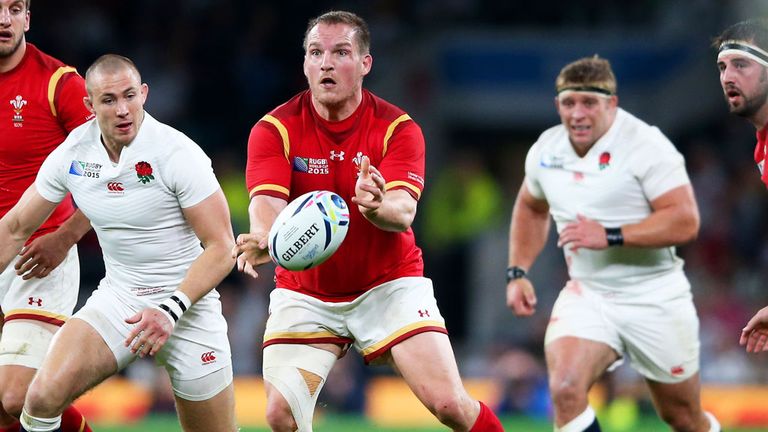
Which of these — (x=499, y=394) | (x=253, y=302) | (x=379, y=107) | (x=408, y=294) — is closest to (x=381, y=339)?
(x=408, y=294)

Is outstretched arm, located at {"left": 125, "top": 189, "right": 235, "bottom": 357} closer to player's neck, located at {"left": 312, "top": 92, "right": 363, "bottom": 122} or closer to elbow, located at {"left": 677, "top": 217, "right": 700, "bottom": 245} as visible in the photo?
player's neck, located at {"left": 312, "top": 92, "right": 363, "bottom": 122}

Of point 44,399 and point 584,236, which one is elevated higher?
point 584,236

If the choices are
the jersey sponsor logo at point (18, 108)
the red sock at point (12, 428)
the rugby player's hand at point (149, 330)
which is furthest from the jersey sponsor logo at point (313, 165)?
the red sock at point (12, 428)

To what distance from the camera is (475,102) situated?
15109 millimetres

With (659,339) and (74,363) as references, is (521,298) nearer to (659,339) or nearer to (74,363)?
(659,339)

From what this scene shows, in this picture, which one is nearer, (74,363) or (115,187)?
(74,363)

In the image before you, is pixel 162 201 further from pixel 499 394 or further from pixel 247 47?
pixel 247 47

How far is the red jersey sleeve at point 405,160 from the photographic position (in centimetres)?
602

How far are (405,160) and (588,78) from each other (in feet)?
5.57

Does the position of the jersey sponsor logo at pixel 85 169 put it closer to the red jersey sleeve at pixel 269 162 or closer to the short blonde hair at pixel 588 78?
the red jersey sleeve at pixel 269 162

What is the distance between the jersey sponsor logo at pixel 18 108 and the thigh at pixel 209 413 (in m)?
1.70

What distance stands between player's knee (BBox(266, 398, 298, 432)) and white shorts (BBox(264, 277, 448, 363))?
36cm

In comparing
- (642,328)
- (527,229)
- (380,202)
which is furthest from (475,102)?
(380,202)

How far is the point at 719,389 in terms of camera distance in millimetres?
11188
